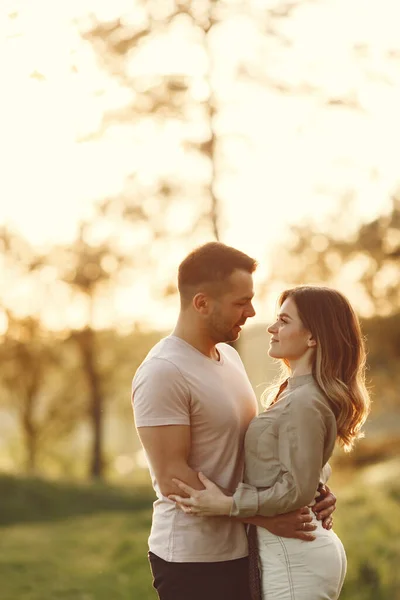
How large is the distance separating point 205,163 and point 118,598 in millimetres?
4103

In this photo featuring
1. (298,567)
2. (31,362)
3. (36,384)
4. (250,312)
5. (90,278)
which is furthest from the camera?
(36,384)

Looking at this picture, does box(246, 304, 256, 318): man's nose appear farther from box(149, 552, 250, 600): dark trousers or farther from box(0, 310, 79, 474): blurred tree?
box(0, 310, 79, 474): blurred tree

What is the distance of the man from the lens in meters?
3.57

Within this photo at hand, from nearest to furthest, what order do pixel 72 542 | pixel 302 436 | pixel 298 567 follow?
1. pixel 302 436
2. pixel 298 567
3. pixel 72 542

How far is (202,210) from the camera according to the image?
9.70 metres

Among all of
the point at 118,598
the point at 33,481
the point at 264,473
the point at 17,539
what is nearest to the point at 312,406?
the point at 264,473

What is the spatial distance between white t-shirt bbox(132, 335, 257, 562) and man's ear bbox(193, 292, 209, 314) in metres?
0.15

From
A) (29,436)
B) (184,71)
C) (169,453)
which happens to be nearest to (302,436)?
(169,453)

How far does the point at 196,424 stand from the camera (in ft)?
11.9

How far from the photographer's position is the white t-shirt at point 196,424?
11.7ft

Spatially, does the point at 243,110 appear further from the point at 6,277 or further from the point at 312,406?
the point at 6,277

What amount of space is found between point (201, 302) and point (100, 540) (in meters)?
8.52

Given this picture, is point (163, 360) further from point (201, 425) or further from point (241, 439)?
point (241, 439)

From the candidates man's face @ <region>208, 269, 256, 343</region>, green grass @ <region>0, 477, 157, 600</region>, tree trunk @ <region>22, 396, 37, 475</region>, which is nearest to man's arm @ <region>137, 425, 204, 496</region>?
man's face @ <region>208, 269, 256, 343</region>
